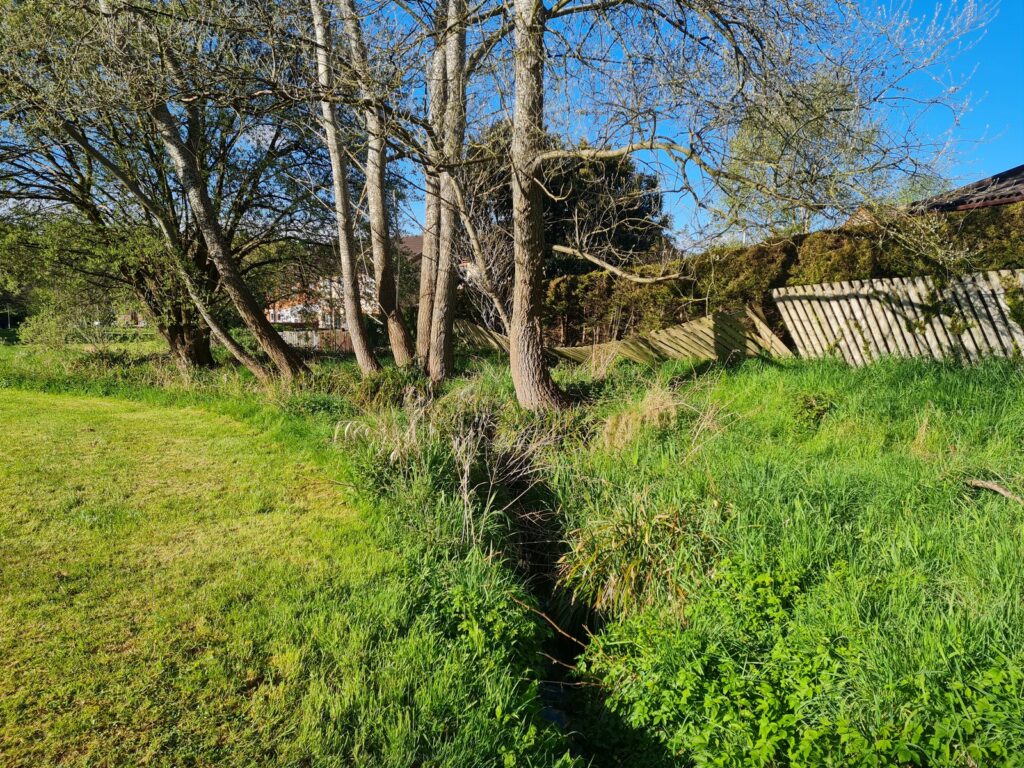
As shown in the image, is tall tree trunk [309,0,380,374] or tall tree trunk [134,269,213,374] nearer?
tall tree trunk [309,0,380,374]

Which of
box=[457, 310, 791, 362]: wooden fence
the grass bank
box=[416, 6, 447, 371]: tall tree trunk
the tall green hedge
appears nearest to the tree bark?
box=[416, 6, 447, 371]: tall tree trunk

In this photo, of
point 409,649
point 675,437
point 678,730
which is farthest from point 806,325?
point 409,649

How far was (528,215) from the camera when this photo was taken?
657 centimetres

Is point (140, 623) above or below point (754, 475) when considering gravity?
below

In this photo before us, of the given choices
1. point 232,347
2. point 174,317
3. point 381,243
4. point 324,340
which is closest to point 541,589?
point 381,243

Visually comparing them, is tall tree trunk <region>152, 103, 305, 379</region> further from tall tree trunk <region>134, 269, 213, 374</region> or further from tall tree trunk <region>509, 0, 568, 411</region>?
tall tree trunk <region>509, 0, 568, 411</region>

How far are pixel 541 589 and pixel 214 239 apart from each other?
763 centimetres

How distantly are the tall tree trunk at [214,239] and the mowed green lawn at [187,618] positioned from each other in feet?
14.1

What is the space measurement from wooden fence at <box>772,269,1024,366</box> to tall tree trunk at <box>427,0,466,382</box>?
4.87 meters

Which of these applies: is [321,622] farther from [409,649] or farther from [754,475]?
[754,475]

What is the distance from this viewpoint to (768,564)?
137 inches

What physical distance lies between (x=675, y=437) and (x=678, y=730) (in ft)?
10.5

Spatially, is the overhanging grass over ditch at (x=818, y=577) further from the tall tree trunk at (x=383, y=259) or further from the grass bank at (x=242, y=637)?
the tall tree trunk at (x=383, y=259)

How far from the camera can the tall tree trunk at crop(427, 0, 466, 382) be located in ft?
22.1
